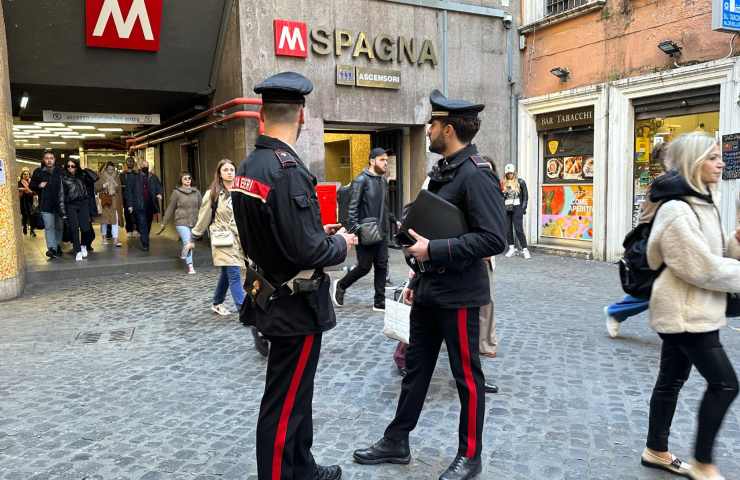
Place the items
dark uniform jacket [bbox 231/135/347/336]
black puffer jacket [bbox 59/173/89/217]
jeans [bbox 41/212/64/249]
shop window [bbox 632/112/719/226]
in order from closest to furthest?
dark uniform jacket [bbox 231/135/347/336] → shop window [bbox 632/112/719/226] → black puffer jacket [bbox 59/173/89/217] → jeans [bbox 41/212/64/249]

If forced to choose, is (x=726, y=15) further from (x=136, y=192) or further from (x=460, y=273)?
(x=136, y=192)

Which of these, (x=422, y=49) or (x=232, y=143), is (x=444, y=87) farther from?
(x=232, y=143)

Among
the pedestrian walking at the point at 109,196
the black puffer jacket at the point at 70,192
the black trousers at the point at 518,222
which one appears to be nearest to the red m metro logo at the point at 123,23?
the black puffer jacket at the point at 70,192

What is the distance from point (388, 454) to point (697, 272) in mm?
1847

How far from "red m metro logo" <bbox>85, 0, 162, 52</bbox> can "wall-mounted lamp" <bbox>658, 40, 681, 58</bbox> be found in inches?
330

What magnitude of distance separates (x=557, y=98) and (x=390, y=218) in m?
6.46

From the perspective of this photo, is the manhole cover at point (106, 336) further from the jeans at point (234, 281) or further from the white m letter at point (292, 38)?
the white m letter at point (292, 38)

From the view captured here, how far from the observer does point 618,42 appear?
10.8 metres

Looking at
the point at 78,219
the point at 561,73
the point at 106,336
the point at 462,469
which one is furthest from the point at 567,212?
the point at 462,469

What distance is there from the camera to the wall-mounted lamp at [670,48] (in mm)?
9664

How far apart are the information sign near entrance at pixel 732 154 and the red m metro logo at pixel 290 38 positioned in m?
7.07

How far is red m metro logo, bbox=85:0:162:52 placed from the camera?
9.92 metres

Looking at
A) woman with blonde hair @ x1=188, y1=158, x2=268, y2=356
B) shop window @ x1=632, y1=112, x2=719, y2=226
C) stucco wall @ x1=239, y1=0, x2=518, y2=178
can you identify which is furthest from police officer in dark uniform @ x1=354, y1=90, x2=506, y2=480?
shop window @ x1=632, y1=112, x2=719, y2=226

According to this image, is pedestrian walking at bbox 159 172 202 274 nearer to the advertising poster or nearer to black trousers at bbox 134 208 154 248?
black trousers at bbox 134 208 154 248
